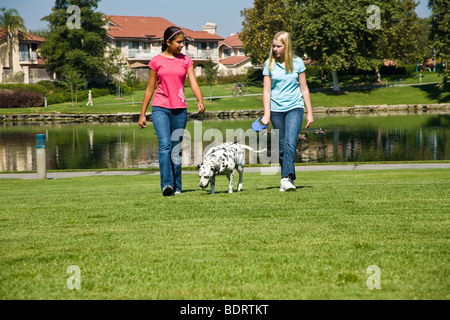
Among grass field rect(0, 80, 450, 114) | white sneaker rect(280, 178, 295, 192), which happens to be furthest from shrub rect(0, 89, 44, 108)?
white sneaker rect(280, 178, 295, 192)

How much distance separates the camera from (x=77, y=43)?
3278 inches

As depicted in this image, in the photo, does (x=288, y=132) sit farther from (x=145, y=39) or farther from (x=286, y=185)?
(x=145, y=39)

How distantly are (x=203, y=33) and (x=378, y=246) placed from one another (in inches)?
4380

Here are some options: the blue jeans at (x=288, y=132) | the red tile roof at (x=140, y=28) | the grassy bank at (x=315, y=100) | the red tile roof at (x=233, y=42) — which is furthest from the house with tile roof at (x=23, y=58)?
the blue jeans at (x=288, y=132)

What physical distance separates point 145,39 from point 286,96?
318 ft

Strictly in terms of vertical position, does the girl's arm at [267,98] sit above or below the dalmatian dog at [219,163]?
above

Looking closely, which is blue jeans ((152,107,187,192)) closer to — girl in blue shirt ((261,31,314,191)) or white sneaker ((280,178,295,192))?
girl in blue shirt ((261,31,314,191))

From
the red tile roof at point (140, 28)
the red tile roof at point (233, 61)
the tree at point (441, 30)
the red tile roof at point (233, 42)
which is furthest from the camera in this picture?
the red tile roof at point (233, 42)

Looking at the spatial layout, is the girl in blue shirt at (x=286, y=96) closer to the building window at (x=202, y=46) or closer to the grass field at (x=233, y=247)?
the grass field at (x=233, y=247)

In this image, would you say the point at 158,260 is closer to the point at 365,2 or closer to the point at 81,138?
the point at 81,138

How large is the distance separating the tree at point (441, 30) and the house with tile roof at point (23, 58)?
54.6 meters

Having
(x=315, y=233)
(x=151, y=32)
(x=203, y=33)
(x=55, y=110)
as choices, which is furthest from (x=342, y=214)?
(x=203, y=33)

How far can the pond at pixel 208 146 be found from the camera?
86.9ft

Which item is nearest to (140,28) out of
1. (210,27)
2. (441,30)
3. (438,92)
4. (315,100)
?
(210,27)
